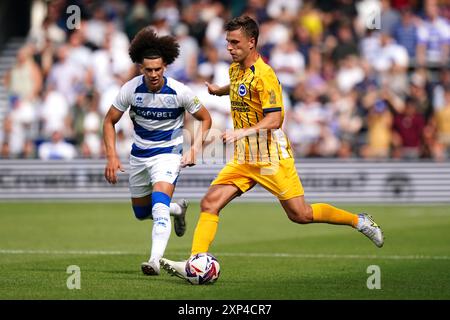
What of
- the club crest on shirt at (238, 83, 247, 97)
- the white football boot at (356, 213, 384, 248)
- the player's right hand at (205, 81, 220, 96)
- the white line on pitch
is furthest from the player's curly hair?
the white line on pitch

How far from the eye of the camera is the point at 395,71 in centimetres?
2539

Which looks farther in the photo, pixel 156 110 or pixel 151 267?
pixel 156 110

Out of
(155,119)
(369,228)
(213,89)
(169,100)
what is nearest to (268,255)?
(369,228)

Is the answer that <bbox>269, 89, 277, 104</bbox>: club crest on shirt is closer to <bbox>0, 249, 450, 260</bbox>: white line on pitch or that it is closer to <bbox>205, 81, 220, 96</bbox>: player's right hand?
<bbox>205, 81, 220, 96</bbox>: player's right hand

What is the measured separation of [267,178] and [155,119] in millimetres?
1744

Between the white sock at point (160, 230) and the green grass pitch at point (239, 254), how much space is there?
277 mm

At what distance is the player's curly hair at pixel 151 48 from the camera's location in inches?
472

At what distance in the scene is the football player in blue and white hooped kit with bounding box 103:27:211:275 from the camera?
1182cm

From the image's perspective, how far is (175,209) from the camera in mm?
13188

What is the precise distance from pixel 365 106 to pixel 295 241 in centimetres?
914

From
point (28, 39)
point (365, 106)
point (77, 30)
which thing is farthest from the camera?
point (28, 39)

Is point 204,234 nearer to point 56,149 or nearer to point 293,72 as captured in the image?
point 56,149

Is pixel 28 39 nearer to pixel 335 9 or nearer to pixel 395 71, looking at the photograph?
pixel 335 9
